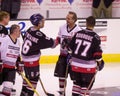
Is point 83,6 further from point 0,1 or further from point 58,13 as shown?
point 0,1

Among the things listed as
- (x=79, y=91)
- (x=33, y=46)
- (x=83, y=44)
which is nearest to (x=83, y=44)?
(x=83, y=44)

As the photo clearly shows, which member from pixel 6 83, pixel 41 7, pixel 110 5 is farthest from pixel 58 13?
pixel 6 83

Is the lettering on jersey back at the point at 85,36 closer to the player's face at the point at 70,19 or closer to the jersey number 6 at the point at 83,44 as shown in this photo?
the jersey number 6 at the point at 83,44

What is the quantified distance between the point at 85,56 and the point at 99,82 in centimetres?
233

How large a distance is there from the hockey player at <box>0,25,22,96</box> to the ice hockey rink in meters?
1.17

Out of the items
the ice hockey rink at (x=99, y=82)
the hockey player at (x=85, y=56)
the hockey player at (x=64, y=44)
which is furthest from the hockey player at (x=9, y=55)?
the ice hockey rink at (x=99, y=82)

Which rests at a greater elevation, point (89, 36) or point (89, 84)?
point (89, 36)

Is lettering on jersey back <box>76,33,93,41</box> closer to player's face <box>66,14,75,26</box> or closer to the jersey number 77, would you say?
the jersey number 77

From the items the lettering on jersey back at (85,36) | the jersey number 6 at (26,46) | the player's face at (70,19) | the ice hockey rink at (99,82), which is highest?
the player's face at (70,19)

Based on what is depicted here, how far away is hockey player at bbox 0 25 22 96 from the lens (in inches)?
212

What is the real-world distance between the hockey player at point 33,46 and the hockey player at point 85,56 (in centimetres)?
43

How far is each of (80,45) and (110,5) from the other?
4.95 m

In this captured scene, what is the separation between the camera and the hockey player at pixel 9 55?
539 cm

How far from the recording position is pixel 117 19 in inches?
363
